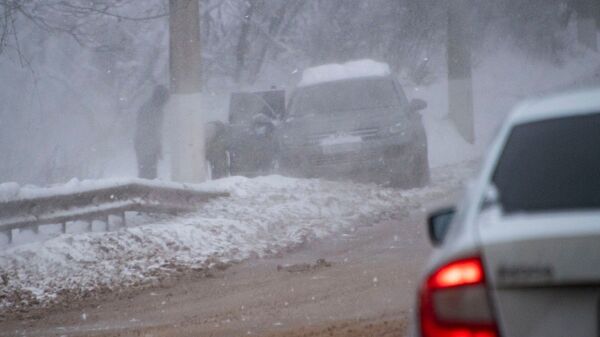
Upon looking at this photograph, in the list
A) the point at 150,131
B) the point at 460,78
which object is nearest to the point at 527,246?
the point at 150,131

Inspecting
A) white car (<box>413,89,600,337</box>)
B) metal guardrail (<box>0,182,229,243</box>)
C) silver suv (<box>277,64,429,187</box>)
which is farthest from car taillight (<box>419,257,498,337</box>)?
silver suv (<box>277,64,429,187</box>)

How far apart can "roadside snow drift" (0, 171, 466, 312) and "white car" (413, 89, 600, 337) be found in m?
6.78

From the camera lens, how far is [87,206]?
12.1 metres

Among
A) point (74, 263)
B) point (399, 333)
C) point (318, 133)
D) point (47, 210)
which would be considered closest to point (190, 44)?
point (318, 133)

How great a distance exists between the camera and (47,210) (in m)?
11.7

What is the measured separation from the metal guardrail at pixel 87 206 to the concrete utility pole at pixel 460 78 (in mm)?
15305

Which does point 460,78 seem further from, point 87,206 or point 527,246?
point 527,246

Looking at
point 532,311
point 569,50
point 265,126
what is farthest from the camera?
point 569,50

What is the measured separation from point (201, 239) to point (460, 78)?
16.8 meters

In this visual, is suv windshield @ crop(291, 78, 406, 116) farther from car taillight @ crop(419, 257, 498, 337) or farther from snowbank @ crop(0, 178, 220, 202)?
car taillight @ crop(419, 257, 498, 337)

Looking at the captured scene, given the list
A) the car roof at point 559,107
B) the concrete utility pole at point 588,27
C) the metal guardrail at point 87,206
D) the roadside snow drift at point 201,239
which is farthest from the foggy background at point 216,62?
the car roof at point 559,107

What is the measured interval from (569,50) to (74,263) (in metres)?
35.4

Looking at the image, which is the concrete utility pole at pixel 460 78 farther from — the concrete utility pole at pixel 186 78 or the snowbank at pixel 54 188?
the snowbank at pixel 54 188

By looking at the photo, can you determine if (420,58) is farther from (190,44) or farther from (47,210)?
(47,210)
